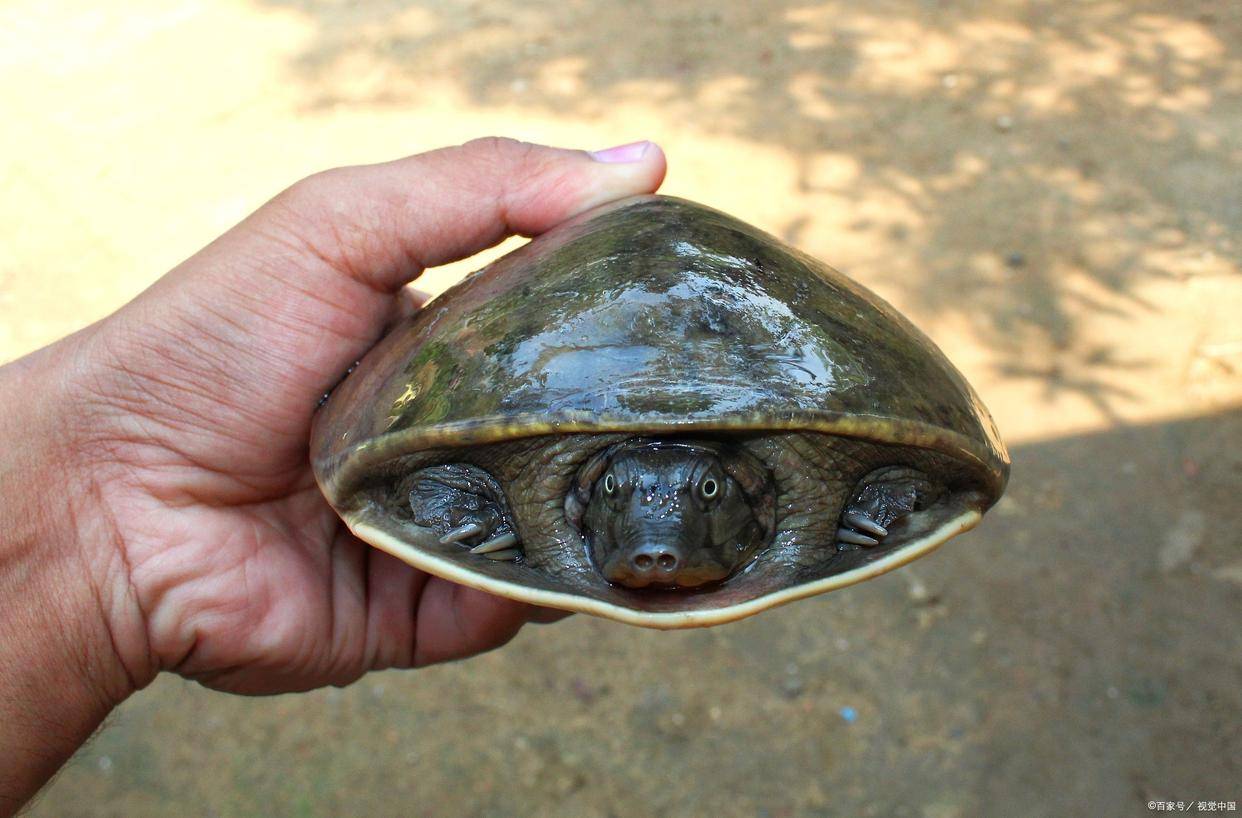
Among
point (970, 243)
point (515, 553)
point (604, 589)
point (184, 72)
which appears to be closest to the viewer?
point (604, 589)

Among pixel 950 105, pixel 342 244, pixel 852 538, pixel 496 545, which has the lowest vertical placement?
pixel 950 105

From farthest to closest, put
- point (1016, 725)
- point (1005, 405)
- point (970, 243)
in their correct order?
point (970, 243)
point (1005, 405)
point (1016, 725)

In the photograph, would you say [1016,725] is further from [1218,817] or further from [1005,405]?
[1005,405]

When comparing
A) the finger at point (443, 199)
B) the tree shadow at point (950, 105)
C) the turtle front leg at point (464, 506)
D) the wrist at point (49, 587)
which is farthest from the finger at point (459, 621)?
the tree shadow at point (950, 105)

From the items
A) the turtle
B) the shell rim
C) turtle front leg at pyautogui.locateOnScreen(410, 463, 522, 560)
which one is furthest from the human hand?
the shell rim

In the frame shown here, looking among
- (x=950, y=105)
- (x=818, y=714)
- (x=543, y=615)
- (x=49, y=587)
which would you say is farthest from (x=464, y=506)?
(x=950, y=105)

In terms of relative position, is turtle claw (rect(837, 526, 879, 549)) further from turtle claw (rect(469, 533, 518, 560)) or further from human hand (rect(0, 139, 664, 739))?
human hand (rect(0, 139, 664, 739))

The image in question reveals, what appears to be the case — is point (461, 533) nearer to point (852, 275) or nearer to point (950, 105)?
point (852, 275)

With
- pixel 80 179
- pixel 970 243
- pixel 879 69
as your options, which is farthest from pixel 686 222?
pixel 80 179
